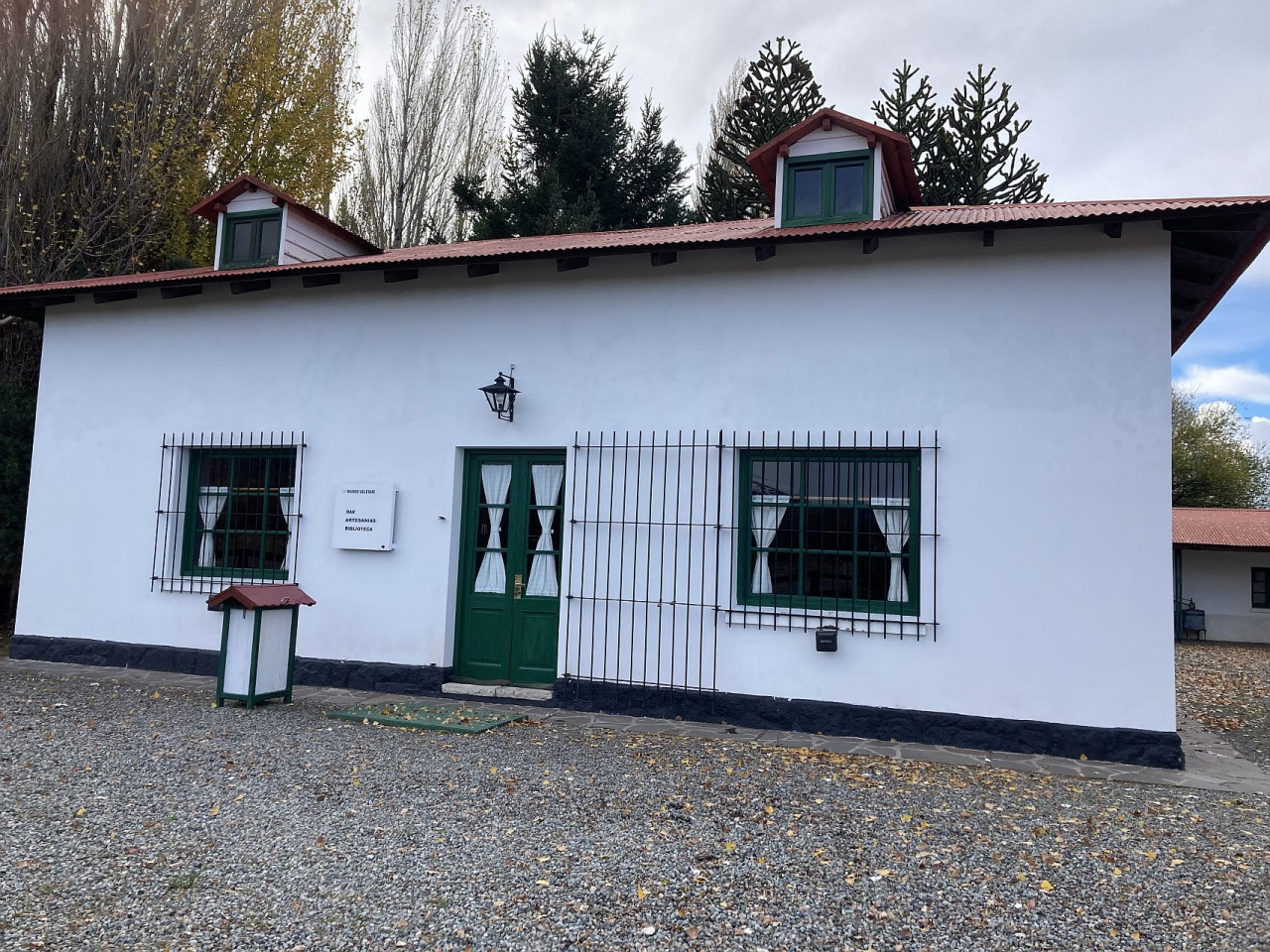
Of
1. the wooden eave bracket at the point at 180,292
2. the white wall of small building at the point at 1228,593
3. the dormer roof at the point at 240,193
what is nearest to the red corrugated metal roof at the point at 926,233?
the wooden eave bracket at the point at 180,292

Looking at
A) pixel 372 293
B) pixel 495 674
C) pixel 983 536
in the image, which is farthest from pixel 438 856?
pixel 372 293

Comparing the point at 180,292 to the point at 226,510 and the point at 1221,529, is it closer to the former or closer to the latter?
the point at 226,510

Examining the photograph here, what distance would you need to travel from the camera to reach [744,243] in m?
6.75

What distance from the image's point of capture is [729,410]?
7.00 metres

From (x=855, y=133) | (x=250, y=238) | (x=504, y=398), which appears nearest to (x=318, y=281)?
(x=250, y=238)

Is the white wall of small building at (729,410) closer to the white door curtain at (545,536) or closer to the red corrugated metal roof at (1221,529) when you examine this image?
the white door curtain at (545,536)

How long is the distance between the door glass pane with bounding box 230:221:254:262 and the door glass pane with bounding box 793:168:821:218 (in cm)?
544

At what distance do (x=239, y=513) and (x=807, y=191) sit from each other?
5.88 meters

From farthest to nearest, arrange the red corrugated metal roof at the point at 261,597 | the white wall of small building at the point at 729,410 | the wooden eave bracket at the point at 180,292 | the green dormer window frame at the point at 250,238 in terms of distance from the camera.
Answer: the green dormer window frame at the point at 250,238 < the wooden eave bracket at the point at 180,292 < the red corrugated metal roof at the point at 261,597 < the white wall of small building at the point at 729,410

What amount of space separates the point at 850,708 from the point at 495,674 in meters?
2.96

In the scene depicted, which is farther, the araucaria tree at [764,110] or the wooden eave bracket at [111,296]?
the araucaria tree at [764,110]

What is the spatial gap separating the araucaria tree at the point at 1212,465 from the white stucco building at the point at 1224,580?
9.14 metres

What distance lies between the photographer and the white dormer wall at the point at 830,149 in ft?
23.6

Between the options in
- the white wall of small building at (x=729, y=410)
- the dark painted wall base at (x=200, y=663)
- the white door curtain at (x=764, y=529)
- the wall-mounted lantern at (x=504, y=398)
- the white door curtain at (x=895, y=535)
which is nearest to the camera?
the white wall of small building at (x=729, y=410)
